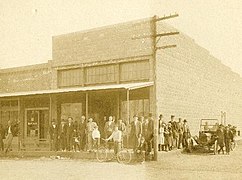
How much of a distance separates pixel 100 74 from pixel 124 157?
6.49 metres

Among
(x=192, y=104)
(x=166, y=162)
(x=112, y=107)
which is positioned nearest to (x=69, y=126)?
(x=112, y=107)

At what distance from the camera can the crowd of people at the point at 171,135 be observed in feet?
49.9

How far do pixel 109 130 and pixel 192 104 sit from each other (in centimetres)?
707

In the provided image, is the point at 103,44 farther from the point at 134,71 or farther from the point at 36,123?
the point at 36,123

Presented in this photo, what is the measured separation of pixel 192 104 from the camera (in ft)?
67.3

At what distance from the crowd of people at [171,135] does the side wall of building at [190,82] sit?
1.00 meters

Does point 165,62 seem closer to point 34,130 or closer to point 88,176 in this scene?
point 34,130

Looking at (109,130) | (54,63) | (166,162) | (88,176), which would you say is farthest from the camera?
(54,63)

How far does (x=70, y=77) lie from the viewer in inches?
776

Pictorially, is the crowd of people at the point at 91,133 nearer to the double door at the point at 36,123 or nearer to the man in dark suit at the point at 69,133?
the man in dark suit at the point at 69,133

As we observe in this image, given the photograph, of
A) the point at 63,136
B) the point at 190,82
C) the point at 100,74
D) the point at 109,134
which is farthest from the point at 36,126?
the point at 190,82

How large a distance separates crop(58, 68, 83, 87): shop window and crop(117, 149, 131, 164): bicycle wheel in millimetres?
7062

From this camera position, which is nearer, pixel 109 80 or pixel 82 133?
pixel 82 133

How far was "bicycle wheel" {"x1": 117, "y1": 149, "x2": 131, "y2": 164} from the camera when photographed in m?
12.5
